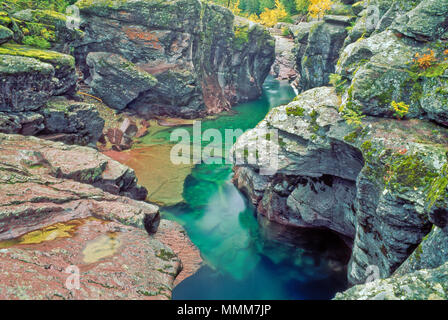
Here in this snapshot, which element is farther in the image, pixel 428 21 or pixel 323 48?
pixel 323 48

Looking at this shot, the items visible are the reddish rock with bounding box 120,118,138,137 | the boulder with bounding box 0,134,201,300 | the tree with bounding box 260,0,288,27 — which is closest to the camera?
the boulder with bounding box 0,134,201,300

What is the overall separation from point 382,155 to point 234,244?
360 inches

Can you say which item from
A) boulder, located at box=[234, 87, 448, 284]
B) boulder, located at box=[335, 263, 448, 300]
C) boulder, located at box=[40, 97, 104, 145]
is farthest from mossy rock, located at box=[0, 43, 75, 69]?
boulder, located at box=[335, 263, 448, 300]

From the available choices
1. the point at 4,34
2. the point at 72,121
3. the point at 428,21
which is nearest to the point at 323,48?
the point at 428,21

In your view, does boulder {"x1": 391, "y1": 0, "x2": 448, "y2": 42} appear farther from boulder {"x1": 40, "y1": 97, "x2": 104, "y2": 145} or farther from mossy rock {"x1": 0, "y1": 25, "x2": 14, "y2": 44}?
mossy rock {"x1": 0, "y1": 25, "x2": 14, "y2": 44}

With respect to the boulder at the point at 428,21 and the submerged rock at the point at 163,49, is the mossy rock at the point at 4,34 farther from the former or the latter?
the boulder at the point at 428,21

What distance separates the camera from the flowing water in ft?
41.1

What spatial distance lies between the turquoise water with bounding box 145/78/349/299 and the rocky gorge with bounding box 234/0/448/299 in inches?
50.0

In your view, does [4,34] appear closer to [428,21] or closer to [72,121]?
[72,121]

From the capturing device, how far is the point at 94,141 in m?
21.7

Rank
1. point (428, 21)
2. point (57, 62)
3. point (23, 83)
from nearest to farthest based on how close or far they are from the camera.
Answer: point (428, 21)
point (23, 83)
point (57, 62)

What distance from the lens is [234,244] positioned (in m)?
15.6
